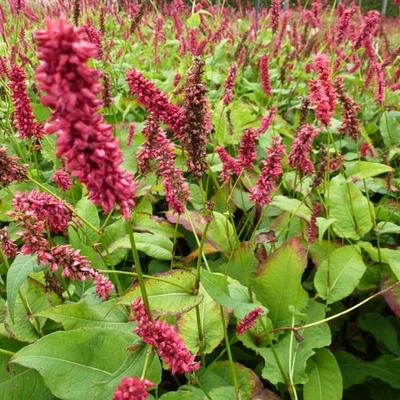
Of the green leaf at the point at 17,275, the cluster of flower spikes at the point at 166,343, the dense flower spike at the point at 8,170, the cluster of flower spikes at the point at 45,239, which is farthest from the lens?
the dense flower spike at the point at 8,170

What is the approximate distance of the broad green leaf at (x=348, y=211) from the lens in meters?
2.15

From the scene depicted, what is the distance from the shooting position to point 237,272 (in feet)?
6.46

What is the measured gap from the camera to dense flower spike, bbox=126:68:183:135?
1.31 metres

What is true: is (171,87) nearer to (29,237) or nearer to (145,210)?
(145,210)

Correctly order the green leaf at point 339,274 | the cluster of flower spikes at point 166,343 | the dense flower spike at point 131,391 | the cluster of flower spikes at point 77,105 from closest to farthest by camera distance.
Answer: the cluster of flower spikes at point 77,105 < the dense flower spike at point 131,391 < the cluster of flower spikes at point 166,343 < the green leaf at point 339,274

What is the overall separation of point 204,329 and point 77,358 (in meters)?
0.48

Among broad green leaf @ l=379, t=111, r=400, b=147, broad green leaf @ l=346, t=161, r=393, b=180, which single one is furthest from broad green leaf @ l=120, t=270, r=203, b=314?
broad green leaf @ l=379, t=111, r=400, b=147

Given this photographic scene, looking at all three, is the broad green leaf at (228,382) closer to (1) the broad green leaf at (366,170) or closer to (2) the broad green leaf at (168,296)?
(2) the broad green leaf at (168,296)

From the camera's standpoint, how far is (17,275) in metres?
1.32

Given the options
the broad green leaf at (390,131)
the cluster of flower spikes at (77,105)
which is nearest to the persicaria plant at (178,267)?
the cluster of flower spikes at (77,105)

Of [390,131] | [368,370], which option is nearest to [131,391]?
[368,370]

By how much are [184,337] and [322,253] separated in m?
0.76

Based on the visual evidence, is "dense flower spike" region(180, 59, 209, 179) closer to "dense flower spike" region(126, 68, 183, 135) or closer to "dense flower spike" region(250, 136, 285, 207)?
"dense flower spike" region(126, 68, 183, 135)

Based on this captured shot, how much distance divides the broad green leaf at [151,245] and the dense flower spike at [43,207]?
1.71 feet
